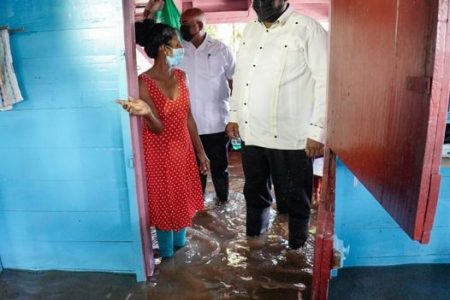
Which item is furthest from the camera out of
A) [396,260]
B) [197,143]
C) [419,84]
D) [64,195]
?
[197,143]

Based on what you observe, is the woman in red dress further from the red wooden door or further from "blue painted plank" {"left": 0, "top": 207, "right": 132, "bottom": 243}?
the red wooden door

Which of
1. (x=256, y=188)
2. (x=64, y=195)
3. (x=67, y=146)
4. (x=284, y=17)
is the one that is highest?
(x=284, y=17)

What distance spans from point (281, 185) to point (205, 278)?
0.80 m

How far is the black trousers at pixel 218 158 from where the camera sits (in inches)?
134

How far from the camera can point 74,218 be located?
2.25 meters

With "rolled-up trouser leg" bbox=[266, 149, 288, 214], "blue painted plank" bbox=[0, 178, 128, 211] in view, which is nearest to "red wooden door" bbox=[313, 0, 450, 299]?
"rolled-up trouser leg" bbox=[266, 149, 288, 214]

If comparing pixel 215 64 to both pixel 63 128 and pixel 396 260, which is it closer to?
pixel 63 128

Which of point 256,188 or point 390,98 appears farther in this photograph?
point 256,188

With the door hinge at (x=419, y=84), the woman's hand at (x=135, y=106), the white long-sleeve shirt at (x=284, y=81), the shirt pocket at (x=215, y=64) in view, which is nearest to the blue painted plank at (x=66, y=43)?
the woman's hand at (x=135, y=106)

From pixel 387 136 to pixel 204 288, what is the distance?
1725mm

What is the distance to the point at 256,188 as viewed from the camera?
8.79 feet

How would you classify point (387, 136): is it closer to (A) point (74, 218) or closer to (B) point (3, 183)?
(A) point (74, 218)

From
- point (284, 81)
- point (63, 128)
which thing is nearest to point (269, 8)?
point (284, 81)

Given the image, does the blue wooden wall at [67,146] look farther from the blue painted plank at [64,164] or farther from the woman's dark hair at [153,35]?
the woman's dark hair at [153,35]
